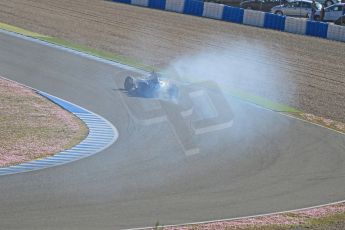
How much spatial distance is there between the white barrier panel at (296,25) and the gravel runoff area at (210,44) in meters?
1.47

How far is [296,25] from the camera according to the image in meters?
42.2

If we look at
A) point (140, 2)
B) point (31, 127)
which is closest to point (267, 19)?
point (140, 2)

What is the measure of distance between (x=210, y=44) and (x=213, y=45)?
0.29 meters

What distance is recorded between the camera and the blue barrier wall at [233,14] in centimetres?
4500

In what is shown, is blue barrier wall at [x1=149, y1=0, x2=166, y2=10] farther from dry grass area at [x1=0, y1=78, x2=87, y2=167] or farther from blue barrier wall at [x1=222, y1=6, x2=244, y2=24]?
dry grass area at [x1=0, y1=78, x2=87, y2=167]

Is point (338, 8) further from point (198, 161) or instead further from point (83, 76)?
point (198, 161)

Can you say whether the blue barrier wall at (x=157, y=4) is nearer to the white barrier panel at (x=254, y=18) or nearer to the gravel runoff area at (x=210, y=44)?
the gravel runoff area at (x=210, y=44)

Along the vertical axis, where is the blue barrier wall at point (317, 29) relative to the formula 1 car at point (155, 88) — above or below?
above

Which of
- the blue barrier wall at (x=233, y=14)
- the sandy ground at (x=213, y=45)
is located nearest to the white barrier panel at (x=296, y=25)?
the sandy ground at (x=213, y=45)

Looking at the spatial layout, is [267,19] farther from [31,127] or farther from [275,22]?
[31,127]

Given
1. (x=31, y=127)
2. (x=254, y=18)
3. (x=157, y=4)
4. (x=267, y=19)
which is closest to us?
(x=31, y=127)

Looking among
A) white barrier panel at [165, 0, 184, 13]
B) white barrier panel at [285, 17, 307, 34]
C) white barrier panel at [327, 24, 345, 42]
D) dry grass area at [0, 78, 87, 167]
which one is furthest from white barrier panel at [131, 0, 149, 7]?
dry grass area at [0, 78, 87, 167]

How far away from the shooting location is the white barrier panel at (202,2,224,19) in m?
46.0

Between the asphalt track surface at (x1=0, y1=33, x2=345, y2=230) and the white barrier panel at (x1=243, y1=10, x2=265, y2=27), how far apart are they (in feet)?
Result: 66.0
